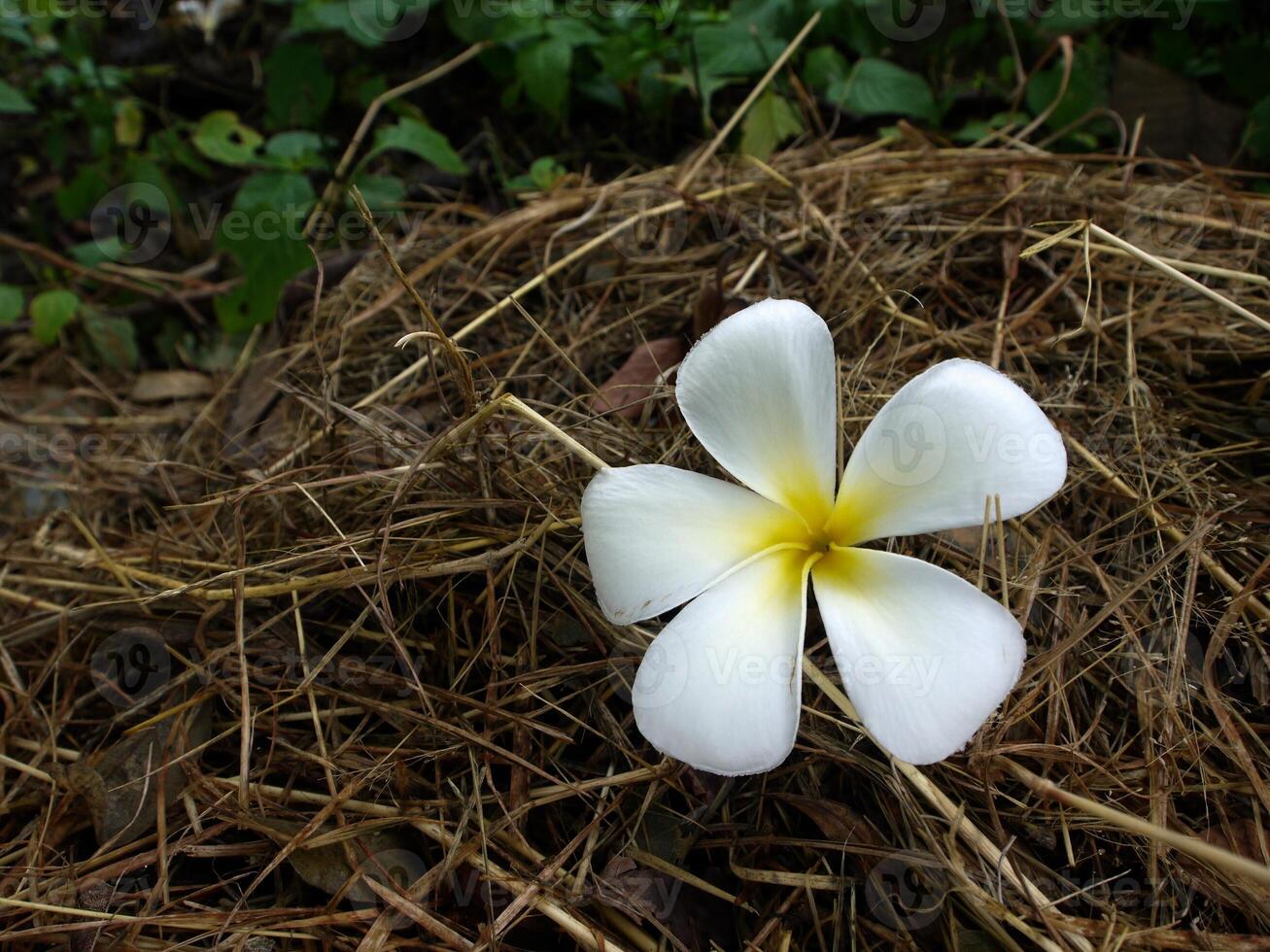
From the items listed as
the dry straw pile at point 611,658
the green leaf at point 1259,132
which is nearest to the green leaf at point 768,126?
the dry straw pile at point 611,658

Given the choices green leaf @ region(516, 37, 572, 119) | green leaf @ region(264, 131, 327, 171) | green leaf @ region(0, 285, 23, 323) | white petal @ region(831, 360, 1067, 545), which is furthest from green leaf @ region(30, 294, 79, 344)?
white petal @ region(831, 360, 1067, 545)

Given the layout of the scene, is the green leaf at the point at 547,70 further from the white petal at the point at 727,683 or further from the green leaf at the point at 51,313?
the white petal at the point at 727,683

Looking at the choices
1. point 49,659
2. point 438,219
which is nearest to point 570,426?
point 49,659

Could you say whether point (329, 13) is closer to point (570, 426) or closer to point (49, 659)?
point (570, 426)

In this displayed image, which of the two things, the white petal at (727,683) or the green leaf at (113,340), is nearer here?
the white petal at (727,683)

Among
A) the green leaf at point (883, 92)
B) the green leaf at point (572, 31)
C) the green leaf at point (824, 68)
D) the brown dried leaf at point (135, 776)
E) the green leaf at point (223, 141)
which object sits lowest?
the brown dried leaf at point (135, 776)

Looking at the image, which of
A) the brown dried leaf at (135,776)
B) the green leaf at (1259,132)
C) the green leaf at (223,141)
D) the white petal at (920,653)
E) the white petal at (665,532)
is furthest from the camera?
the green leaf at (223,141)
